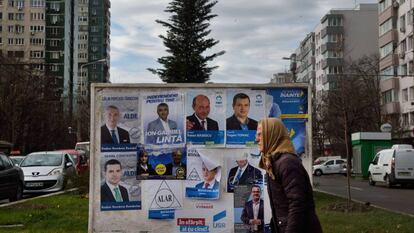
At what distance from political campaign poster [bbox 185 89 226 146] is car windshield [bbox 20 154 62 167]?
17304mm

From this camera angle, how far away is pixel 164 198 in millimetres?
7734

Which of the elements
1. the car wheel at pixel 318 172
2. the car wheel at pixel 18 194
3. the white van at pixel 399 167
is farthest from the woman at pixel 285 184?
the car wheel at pixel 318 172

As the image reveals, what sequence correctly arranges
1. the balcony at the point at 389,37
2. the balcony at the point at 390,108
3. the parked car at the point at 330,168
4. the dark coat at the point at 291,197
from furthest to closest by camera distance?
1. the balcony at the point at 389,37
2. the balcony at the point at 390,108
3. the parked car at the point at 330,168
4. the dark coat at the point at 291,197

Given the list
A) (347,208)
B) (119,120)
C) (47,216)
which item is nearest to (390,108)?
(347,208)

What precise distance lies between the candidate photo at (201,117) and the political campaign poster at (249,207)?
83 cm

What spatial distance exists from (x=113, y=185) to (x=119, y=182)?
85 millimetres

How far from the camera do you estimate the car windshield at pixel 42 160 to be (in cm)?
2414

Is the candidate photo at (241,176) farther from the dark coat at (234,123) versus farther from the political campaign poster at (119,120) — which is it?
the political campaign poster at (119,120)

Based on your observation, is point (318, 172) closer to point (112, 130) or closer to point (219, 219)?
point (219, 219)

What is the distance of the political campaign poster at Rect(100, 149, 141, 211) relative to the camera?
305 inches

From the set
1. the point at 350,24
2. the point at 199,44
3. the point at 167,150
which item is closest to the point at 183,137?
the point at 167,150

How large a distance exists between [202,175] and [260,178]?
707 millimetres

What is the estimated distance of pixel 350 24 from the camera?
108 meters

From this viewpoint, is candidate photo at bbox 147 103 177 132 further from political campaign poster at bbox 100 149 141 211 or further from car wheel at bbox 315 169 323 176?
car wheel at bbox 315 169 323 176
